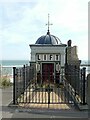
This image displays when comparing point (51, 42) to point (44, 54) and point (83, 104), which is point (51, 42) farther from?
point (83, 104)

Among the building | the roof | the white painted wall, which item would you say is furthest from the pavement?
the roof

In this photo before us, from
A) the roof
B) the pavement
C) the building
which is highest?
the roof

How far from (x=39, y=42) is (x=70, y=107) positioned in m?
12.4

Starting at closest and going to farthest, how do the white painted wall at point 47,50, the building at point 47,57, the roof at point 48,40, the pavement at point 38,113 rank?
the pavement at point 38,113
the building at point 47,57
the white painted wall at point 47,50
the roof at point 48,40

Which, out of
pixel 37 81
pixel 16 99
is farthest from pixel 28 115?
pixel 37 81

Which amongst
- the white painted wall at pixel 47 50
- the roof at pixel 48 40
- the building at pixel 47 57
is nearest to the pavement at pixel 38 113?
the building at pixel 47 57

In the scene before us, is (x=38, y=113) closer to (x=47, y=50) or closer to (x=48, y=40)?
(x=47, y=50)

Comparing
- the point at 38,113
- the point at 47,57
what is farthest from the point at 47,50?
the point at 38,113

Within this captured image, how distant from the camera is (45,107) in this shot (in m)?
11.2

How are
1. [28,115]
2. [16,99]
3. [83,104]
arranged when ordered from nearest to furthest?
[28,115] < [83,104] < [16,99]

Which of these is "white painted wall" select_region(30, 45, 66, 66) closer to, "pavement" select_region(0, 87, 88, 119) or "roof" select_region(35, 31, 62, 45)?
"roof" select_region(35, 31, 62, 45)

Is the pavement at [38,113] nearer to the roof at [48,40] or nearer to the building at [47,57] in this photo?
the building at [47,57]

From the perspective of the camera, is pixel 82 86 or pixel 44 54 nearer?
pixel 82 86

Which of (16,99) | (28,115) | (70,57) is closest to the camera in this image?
(28,115)
